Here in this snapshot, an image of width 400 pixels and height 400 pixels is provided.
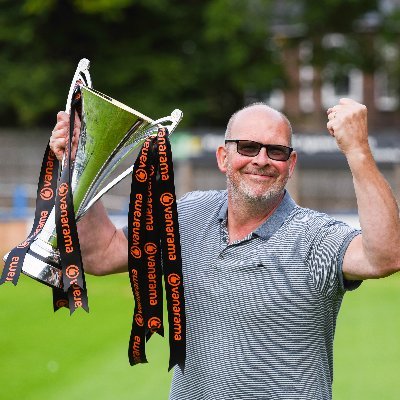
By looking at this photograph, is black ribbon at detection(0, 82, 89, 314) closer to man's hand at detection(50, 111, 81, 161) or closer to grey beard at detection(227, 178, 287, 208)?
man's hand at detection(50, 111, 81, 161)

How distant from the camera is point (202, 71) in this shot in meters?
27.4

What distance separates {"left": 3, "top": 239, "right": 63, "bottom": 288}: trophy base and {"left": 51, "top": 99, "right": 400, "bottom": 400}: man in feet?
1.46

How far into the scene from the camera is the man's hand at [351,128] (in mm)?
3076

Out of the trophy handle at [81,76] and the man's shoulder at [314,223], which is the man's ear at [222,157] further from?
the trophy handle at [81,76]

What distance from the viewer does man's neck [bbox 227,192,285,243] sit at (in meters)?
3.44

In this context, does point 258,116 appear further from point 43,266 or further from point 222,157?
point 43,266

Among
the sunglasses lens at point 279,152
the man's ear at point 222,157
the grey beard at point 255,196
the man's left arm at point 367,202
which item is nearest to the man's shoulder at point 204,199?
the man's ear at point 222,157

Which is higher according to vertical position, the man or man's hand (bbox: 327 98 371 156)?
man's hand (bbox: 327 98 371 156)

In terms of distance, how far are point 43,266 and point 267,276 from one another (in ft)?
2.56

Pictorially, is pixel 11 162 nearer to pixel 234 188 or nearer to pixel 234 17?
pixel 234 17

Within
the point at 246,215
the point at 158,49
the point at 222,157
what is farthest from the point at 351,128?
the point at 158,49

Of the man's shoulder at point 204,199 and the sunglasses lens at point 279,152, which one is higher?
the sunglasses lens at point 279,152

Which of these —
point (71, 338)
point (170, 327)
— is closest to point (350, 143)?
point (170, 327)

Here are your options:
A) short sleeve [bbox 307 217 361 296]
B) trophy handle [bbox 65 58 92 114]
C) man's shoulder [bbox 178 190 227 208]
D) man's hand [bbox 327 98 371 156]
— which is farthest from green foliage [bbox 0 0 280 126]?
man's hand [bbox 327 98 371 156]
